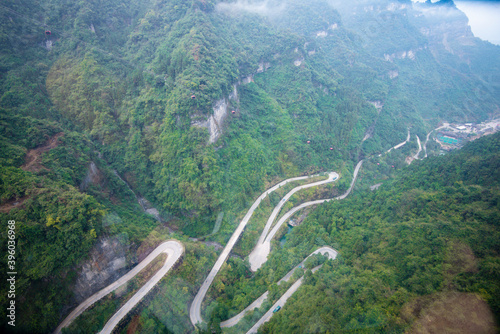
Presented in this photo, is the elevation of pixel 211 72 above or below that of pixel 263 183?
above

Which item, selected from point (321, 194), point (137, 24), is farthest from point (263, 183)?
point (137, 24)

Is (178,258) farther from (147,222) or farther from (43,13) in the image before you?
(43,13)

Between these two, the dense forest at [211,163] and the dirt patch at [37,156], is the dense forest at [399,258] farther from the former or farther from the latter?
the dirt patch at [37,156]

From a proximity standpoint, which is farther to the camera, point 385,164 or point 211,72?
point 385,164

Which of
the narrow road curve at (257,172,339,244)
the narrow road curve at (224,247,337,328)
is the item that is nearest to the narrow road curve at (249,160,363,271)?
the narrow road curve at (257,172,339,244)

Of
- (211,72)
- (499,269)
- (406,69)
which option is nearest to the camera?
(499,269)

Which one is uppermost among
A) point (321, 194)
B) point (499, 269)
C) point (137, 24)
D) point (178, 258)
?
point (137, 24)

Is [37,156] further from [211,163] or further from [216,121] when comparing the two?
[216,121]

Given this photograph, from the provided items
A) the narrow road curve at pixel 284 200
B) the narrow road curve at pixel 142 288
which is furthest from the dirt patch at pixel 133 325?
the narrow road curve at pixel 284 200
